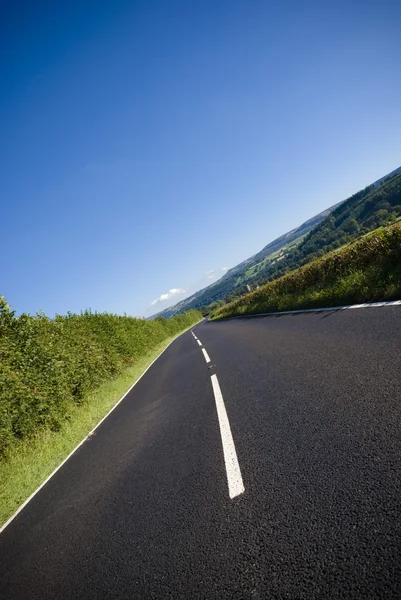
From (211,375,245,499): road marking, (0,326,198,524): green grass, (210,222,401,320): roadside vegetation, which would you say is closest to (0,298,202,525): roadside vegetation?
(0,326,198,524): green grass

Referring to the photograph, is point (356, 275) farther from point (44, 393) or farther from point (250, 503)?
point (44, 393)

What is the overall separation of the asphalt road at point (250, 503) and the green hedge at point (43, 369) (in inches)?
95.8

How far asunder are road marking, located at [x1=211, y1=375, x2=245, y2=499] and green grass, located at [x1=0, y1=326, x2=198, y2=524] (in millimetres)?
3869

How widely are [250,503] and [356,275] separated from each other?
372 inches

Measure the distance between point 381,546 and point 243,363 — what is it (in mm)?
6274

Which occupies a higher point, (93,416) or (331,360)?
(93,416)

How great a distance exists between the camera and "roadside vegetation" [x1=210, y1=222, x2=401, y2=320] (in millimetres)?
8656

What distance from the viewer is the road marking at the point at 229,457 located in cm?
298

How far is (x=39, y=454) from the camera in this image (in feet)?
22.6

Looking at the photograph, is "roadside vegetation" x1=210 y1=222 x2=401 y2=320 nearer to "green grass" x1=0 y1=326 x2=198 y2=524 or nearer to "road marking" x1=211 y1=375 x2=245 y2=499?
"road marking" x1=211 y1=375 x2=245 y2=499

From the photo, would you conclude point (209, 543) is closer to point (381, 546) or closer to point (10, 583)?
point (381, 546)

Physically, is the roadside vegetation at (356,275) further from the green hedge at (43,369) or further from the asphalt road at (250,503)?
the green hedge at (43,369)

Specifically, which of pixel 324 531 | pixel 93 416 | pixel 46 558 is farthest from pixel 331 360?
pixel 93 416

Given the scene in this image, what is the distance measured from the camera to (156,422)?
6.25 meters
